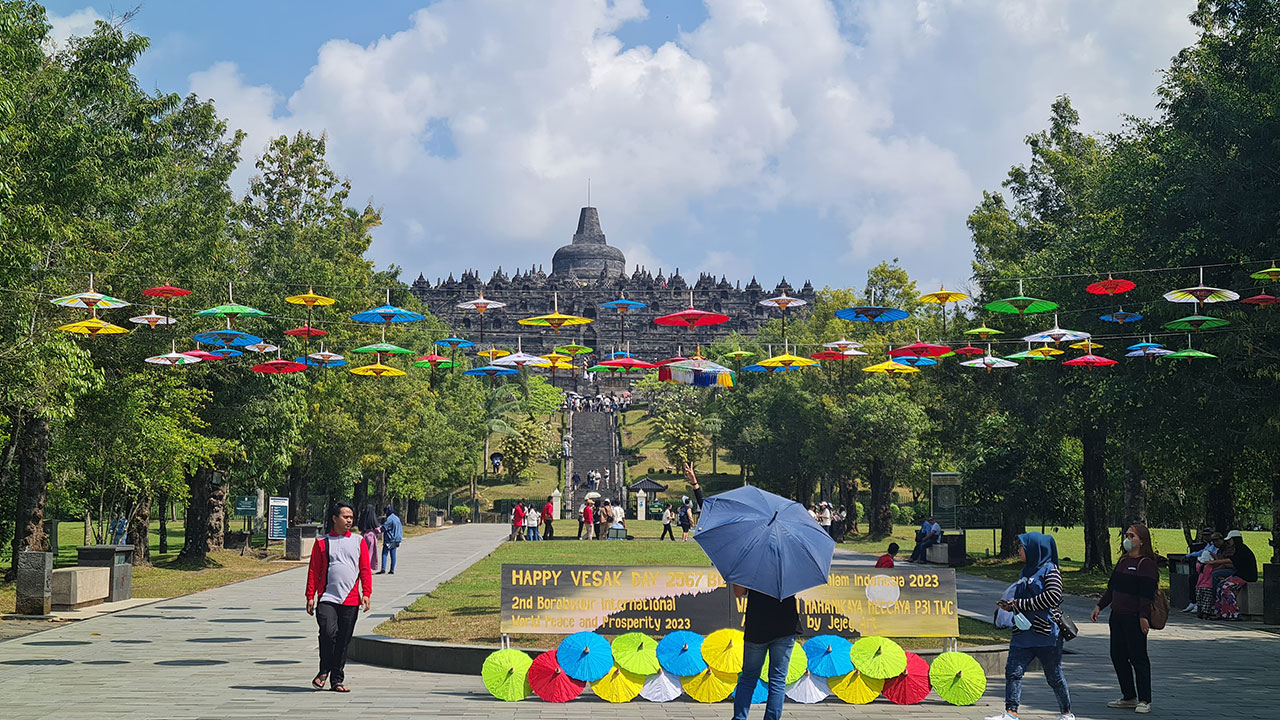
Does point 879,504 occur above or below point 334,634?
below

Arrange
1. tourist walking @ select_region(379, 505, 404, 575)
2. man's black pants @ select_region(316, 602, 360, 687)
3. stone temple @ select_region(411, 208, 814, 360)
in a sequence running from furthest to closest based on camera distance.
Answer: stone temple @ select_region(411, 208, 814, 360) → tourist walking @ select_region(379, 505, 404, 575) → man's black pants @ select_region(316, 602, 360, 687)

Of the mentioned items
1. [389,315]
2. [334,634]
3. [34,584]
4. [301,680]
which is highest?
[389,315]

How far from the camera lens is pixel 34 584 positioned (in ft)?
53.5

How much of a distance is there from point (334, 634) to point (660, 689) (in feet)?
9.67

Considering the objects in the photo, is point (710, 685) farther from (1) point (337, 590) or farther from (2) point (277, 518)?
(2) point (277, 518)

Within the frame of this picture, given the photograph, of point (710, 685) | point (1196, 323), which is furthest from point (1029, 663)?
point (1196, 323)

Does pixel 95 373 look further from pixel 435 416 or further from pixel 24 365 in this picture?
pixel 435 416

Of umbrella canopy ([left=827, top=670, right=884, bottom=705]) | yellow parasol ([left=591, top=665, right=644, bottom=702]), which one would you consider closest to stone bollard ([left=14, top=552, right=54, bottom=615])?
yellow parasol ([left=591, top=665, right=644, bottom=702])

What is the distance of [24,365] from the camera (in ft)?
52.6

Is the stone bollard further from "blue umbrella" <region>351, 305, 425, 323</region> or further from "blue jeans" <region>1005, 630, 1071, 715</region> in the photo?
"blue jeans" <region>1005, 630, 1071, 715</region>

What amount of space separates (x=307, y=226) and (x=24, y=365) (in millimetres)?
23161

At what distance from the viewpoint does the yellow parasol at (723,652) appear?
34.4 ft

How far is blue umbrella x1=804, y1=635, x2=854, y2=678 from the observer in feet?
34.3

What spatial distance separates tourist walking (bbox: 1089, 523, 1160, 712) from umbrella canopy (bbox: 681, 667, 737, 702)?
3229 mm
